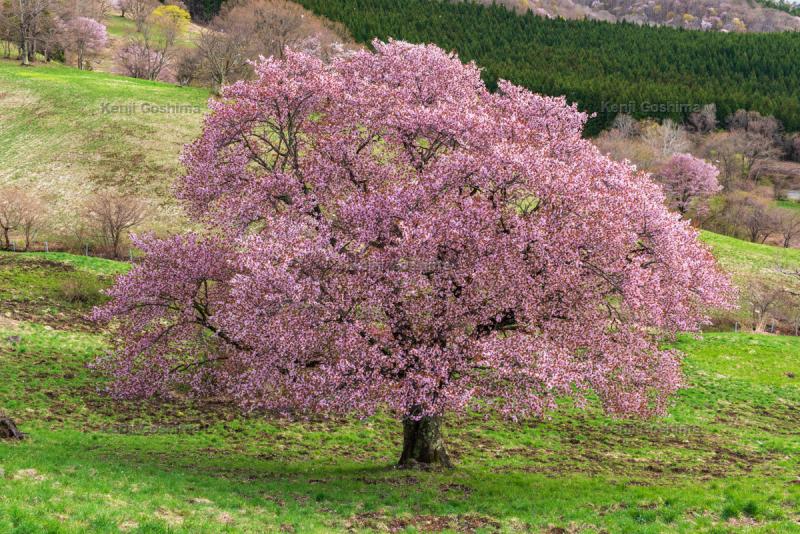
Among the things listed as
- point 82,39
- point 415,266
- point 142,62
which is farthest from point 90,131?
point 415,266

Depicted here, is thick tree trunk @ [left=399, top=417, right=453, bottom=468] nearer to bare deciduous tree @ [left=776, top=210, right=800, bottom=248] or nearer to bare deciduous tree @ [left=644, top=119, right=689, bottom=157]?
bare deciduous tree @ [left=776, top=210, right=800, bottom=248]

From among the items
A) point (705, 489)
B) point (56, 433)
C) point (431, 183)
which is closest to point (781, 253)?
point (705, 489)

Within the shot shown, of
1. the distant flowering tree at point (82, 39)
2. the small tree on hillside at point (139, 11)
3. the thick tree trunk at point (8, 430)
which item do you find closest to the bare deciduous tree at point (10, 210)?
the thick tree trunk at point (8, 430)

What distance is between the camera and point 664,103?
14775cm

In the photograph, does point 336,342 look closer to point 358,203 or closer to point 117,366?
point 358,203

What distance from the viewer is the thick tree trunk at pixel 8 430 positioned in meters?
22.2

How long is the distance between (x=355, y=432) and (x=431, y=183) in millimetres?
15110

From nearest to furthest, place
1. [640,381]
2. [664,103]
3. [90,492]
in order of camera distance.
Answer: [90,492] → [640,381] → [664,103]

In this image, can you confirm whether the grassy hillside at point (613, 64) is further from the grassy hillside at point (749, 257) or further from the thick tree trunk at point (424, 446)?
the thick tree trunk at point (424, 446)

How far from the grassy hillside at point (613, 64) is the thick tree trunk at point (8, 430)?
13750 cm

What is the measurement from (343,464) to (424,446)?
3739mm

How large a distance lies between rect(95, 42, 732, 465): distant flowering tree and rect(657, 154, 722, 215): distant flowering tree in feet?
293
